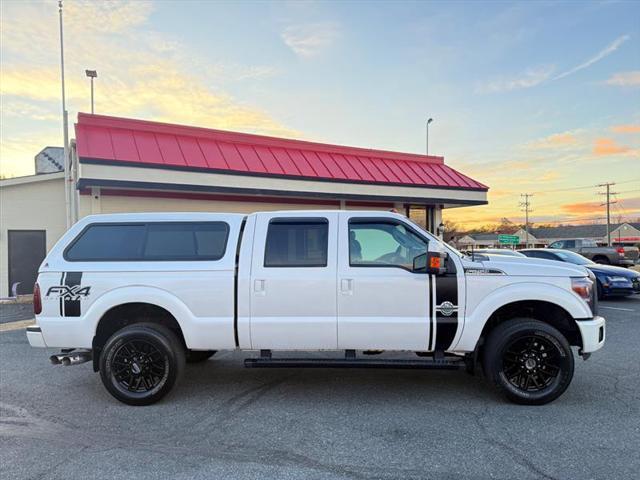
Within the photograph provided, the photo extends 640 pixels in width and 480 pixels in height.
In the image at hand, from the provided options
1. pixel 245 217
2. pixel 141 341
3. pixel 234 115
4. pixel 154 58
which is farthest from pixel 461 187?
pixel 141 341

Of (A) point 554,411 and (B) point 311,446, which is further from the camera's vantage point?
(A) point 554,411

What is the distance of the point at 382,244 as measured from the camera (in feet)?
15.3

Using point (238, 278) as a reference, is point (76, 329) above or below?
below

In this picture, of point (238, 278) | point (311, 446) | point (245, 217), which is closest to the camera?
point (311, 446)

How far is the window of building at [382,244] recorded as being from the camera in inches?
179

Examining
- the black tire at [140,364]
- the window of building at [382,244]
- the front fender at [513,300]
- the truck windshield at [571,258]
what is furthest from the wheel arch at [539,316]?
the truck windshield at [571,258]

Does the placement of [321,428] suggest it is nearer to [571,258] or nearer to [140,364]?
[140,364]

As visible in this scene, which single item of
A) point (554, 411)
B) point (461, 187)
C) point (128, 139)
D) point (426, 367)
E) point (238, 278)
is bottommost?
point (554, 411)

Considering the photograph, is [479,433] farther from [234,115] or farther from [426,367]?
[234,115]

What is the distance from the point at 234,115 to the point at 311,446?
14666 millimetres

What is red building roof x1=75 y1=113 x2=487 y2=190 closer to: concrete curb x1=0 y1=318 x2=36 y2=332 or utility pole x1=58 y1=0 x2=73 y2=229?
utility pole x1=58 y1=0 x2=73 y2=229

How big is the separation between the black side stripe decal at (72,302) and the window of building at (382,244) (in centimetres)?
299

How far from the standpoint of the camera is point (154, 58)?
12.1m

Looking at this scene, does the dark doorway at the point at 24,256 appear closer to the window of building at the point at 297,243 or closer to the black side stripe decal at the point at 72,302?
the black side stripe decal at the point at 72,302
